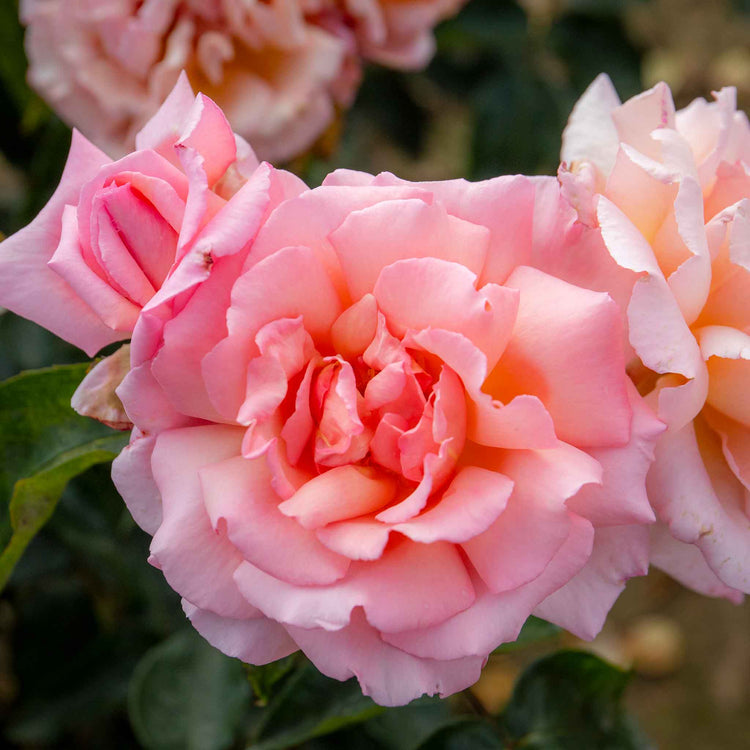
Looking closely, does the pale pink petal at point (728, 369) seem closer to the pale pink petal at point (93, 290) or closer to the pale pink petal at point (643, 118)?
the pale pink petal at point (643, 118)

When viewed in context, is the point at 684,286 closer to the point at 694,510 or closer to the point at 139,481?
the point at 694,510

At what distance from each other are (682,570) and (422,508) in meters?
0.15

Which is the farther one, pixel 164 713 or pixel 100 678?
pixel 100 678

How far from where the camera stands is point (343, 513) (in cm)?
34

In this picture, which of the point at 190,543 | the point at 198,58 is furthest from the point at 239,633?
the point at 198,58

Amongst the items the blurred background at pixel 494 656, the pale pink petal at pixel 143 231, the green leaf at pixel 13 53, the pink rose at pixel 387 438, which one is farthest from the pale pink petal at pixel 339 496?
the green leaf at pixel 13 53

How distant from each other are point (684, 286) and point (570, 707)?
0.33 metres

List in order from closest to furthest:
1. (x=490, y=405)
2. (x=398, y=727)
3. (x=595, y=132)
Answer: (x=490, y=405)
(x=595, y=132)
(x=398, y=727)

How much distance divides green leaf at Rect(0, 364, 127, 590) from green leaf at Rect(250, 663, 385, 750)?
170mm

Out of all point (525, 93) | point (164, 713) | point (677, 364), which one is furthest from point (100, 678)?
point (525, 93)

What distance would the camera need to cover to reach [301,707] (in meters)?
0.52

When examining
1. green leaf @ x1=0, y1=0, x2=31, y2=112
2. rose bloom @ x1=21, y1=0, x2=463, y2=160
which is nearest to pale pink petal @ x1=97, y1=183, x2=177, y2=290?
rose bloom @ x1=21, y1=0, x2=463, y2=160

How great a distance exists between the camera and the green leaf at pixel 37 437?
0.47 m

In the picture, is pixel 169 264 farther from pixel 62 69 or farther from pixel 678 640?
pixel 678 640
